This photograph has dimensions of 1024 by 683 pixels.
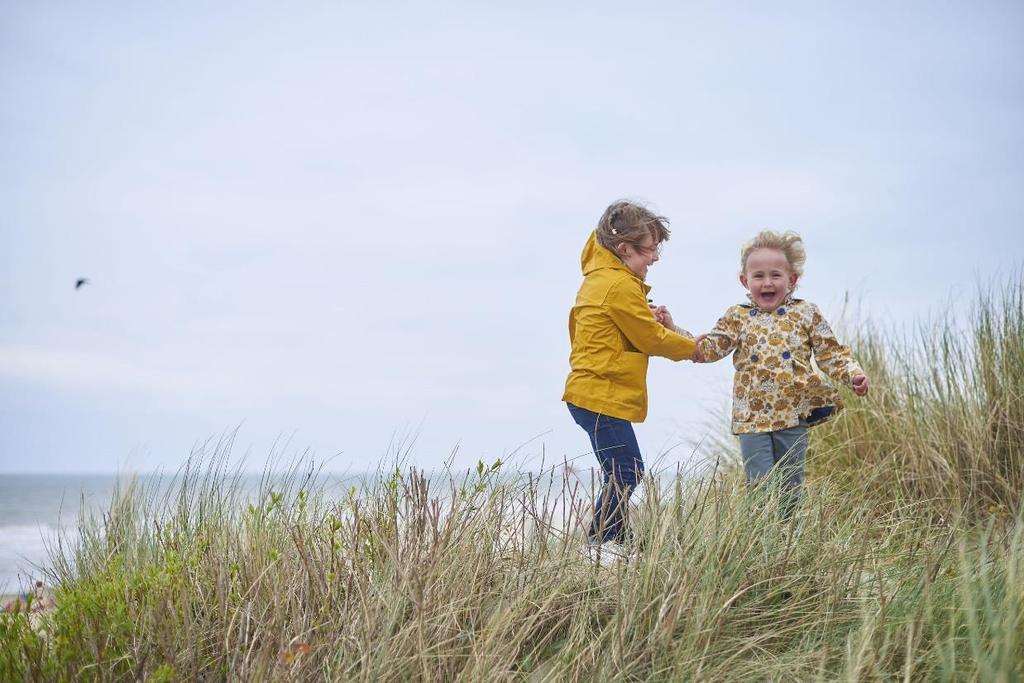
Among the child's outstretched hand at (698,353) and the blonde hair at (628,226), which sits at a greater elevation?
the blonde hair at (628,226)

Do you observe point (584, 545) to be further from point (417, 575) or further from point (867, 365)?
point (867, 365)

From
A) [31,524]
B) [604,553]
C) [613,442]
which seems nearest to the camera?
[604,553]

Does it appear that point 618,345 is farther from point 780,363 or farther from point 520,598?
point 520,598

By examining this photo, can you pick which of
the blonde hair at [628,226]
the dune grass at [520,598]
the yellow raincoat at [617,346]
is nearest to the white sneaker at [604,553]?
the dune grass at [520,598]

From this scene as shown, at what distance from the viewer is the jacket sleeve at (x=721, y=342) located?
16.4 ft

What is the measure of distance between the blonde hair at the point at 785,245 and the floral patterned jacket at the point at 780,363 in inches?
8.7

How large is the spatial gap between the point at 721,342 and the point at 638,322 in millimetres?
582

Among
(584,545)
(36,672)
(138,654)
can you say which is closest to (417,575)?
(584,545)

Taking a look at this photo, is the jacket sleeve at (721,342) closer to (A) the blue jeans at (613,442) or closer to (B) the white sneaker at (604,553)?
(A) the blue jeans at (613,442)

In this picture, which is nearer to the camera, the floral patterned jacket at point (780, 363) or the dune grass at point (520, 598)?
the dune grass at point (520, 598)

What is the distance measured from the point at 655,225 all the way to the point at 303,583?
2.80 meters

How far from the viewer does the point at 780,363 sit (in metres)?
4.85

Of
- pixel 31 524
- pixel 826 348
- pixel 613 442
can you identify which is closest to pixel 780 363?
pixel 826 348

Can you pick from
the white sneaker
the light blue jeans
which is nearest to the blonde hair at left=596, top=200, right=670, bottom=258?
the light blue jeans
